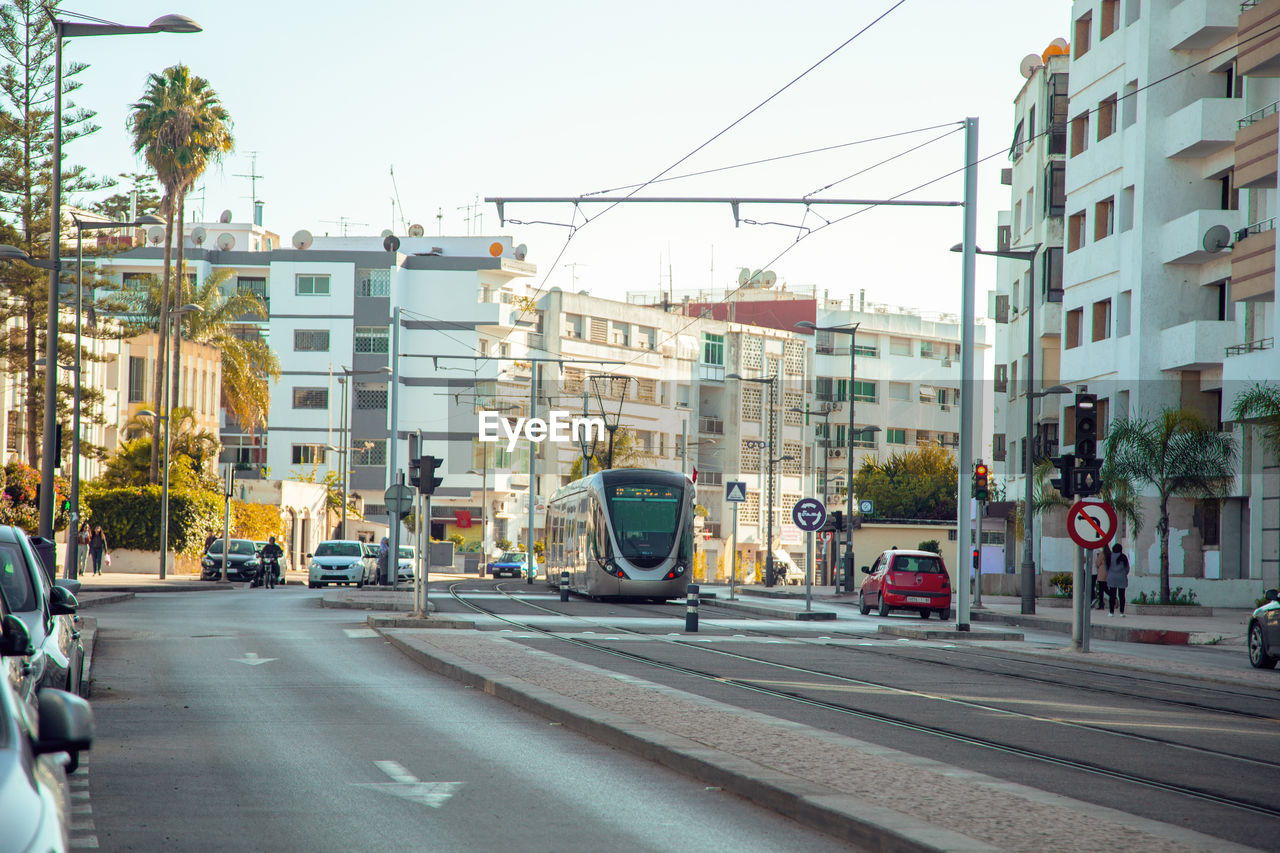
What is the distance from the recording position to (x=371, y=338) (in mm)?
105000

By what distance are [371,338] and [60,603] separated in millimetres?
93919

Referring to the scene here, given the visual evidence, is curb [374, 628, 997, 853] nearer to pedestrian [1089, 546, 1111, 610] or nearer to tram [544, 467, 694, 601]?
tram [544, 467, 694, 601]

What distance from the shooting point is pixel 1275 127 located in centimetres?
3888

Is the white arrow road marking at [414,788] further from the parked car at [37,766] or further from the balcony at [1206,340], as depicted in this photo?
the balcony at [1206,340]

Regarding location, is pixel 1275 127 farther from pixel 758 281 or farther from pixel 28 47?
pixel 758 281

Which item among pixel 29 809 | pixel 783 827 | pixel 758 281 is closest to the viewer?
pixel 29 809

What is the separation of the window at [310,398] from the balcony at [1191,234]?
6640 cm

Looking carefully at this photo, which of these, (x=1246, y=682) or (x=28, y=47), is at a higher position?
(x=28, y=47)

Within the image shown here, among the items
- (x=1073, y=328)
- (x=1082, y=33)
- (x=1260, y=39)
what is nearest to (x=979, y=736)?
(x=1260, y=39)

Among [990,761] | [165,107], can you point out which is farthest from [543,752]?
[165,107]

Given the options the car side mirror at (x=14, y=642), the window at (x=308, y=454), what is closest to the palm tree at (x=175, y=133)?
the window at (x=308, y=454)

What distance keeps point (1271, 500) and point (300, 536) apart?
6169 centimetres

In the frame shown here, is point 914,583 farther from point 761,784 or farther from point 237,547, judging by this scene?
point 237,547

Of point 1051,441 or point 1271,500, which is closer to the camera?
point 1271,500
